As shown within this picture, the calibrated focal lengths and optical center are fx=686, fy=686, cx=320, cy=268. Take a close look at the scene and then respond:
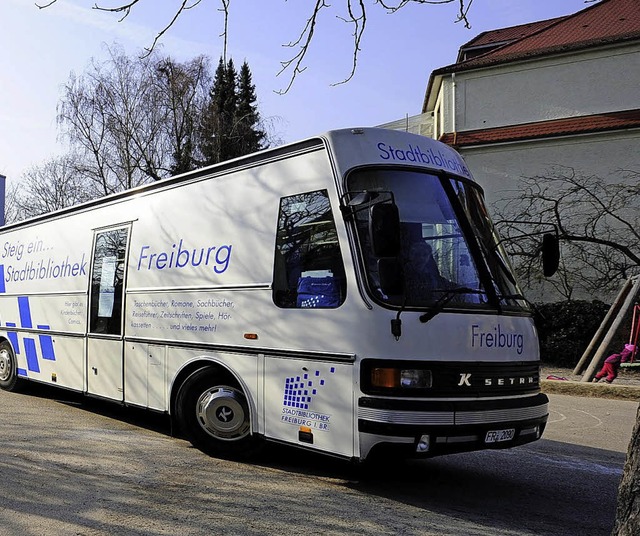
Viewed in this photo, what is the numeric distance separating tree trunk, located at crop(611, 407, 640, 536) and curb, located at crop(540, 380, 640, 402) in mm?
10076

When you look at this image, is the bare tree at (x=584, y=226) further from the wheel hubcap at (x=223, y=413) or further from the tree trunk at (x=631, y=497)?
the tree trunk at (x=631, y=497)

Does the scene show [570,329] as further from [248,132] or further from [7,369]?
[248,132]

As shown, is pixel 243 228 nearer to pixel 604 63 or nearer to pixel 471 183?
pixel 471 183

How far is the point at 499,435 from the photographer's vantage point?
5.49 metres

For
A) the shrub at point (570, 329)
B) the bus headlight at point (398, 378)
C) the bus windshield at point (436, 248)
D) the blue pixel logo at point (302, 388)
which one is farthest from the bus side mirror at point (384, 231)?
the shrub at point (570, 329)

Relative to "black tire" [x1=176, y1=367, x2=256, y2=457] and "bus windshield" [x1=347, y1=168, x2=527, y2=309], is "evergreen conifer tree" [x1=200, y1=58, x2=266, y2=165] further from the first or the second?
"bus windshield" [x1=347, y1=168, x2=527, y2=309]

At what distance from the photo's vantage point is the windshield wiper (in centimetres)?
526

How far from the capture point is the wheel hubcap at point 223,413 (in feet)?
21.0

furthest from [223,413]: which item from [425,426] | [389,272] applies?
[389,272]

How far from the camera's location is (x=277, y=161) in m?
6.35

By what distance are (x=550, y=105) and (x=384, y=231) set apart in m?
19.1

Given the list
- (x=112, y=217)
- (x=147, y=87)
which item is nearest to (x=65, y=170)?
(x=147, y=87)

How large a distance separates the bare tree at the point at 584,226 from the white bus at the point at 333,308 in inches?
551

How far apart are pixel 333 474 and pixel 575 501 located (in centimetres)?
209
